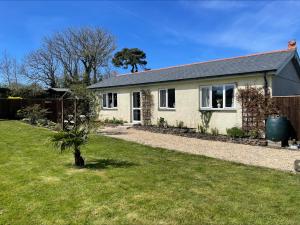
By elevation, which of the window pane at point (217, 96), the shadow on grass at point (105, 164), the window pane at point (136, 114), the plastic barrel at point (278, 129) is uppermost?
the window pane at point (217, 96)

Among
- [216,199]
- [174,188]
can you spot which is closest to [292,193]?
[216,199]

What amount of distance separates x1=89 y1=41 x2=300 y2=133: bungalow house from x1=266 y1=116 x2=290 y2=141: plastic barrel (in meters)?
1.61

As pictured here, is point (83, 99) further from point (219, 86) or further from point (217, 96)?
point (219, 86)

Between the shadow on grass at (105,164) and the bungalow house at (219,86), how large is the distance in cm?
786

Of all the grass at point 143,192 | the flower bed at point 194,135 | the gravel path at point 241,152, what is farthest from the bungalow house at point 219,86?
the grass at point 143,192

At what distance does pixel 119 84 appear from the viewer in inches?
880

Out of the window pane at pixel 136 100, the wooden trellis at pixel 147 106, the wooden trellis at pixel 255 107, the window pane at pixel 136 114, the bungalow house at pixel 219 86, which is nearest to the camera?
the wooden trellis at pixel 255 107

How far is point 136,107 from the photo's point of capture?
21.4m

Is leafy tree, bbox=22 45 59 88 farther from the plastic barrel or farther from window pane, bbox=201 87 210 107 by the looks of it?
the plastic barrel

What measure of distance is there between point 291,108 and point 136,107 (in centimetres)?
1130

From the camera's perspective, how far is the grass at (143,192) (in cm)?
465

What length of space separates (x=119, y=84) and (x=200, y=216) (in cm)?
1839

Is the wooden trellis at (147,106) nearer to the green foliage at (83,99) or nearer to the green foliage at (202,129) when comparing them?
the green foliage at (83,99)

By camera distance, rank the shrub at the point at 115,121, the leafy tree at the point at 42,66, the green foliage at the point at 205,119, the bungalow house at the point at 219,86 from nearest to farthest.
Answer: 1. the bungalow house at the point at 219,86
2. the green foliage at the point at 205,119
3. the shrub at the point at 115,121
4. the leafy tree at the point at 42,66
